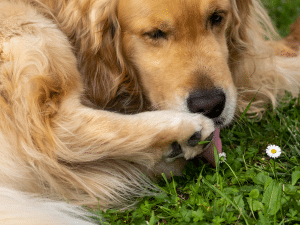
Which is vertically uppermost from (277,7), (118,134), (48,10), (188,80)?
(48,10)

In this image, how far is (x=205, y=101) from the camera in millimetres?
2059

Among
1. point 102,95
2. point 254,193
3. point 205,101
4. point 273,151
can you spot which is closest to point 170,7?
point 205,101

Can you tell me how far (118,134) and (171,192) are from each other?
0.43m

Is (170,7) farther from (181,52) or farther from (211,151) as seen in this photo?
(211,151)

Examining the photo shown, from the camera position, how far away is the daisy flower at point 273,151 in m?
2.00

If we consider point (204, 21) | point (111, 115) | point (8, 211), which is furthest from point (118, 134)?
point (204, 21)

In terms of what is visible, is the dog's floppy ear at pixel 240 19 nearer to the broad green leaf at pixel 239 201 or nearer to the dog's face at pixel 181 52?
the dog's face at pixel 181 52

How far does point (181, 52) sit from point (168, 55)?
9cm

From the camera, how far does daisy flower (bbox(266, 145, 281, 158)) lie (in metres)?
2.00

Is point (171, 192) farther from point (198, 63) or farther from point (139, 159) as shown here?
point (198, 63)

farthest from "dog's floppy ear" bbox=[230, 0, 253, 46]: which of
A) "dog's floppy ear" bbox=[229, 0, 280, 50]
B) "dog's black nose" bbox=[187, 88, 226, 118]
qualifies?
"dog's black nose" bbox=[187, 88, 226, 118]

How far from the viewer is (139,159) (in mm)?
1954

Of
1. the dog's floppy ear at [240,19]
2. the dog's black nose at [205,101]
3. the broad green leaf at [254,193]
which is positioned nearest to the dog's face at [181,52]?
the dog's black nose at [205,101]

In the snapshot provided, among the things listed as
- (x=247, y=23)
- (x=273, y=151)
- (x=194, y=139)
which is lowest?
(x=273, y=151)
